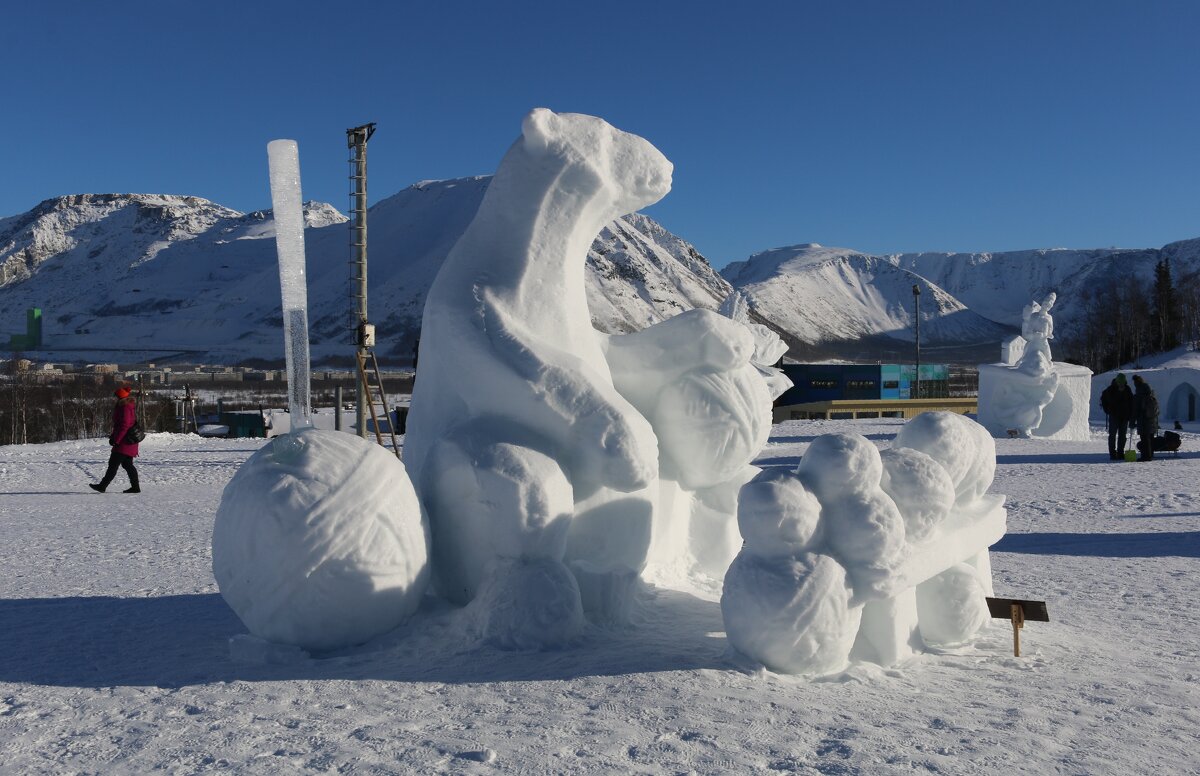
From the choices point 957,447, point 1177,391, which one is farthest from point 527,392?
point 1177,391

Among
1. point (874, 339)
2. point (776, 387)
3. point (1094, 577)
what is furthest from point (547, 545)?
point (874, 339)

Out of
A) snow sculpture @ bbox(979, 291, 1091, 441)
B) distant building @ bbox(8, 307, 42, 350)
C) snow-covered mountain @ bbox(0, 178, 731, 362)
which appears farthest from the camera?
snow-covered mountain @ bbox(0, 178, 731, 362)

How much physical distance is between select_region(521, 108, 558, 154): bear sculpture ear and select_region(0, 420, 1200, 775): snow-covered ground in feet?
7.84

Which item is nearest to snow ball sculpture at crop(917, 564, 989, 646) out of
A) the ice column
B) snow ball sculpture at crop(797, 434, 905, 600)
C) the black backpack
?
snow ball sculpture at crop(797, 434, 905, 600)

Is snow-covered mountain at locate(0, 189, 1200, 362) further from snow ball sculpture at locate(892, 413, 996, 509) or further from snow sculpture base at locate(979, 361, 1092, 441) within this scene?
snow ball sculpture at locate(892, 413, 996, 509)

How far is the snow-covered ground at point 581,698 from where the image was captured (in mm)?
3207

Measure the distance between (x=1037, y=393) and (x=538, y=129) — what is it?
17.8 m

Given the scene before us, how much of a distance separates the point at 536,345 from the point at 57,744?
2568 mm

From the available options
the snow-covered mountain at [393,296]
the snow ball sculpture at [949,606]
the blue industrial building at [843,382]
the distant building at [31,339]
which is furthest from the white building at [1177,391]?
the distant building at [31,339]

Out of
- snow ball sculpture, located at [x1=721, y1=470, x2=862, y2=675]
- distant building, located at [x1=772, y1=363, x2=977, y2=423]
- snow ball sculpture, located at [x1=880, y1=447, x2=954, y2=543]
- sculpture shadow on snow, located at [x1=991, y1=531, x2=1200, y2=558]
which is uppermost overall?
distant building, located at [x1=772, y1=363, x2=977, y2=423]

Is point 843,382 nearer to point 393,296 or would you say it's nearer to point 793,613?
point 793,613

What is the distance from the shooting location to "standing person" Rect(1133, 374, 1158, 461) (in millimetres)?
14844

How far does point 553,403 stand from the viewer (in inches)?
183

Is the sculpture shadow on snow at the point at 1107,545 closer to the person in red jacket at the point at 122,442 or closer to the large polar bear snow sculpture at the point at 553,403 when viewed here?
the large polar bear snow sculpture at the point at 553,403
